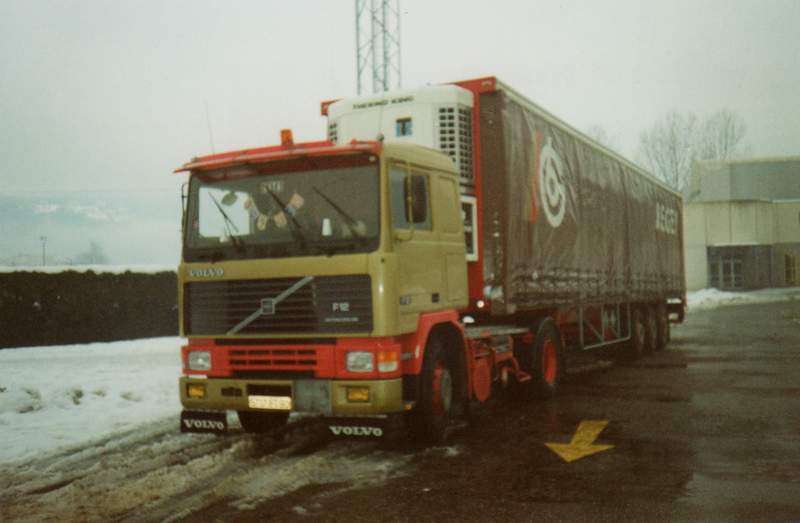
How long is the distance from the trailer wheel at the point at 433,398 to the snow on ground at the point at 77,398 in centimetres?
367

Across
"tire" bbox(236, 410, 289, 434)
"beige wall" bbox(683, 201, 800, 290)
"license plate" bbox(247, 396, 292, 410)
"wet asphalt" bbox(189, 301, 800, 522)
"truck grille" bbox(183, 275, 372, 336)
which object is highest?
"beige wall" bbox(683, 201, 800, 290)

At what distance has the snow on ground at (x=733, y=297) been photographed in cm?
4080

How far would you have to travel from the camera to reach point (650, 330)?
1739 centimetres

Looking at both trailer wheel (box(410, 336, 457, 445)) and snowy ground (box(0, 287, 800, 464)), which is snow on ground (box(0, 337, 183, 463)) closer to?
snowy ground (box(0, 287, 800, 464))

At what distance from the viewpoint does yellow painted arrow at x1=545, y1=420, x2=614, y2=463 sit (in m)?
7.27

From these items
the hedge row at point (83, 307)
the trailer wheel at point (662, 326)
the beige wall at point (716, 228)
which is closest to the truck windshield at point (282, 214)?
the hedge row at point (83, 307)

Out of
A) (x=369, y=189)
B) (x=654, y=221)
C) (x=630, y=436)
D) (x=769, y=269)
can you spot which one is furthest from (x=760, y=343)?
(x=769, y=269)

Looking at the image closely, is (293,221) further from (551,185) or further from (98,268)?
(98,268)

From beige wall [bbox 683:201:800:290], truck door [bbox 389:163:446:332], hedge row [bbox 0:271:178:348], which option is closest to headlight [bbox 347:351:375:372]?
truck door [bbox 389:163:446:332]

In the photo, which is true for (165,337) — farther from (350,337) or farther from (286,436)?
(350,337)

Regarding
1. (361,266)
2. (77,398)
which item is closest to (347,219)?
(361,266)

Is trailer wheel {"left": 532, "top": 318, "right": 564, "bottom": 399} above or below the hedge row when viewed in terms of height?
below

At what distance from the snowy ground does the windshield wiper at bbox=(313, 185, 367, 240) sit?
12.5ft

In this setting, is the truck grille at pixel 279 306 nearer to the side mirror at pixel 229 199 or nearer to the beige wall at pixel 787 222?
the side mirror at pixel 229 199
